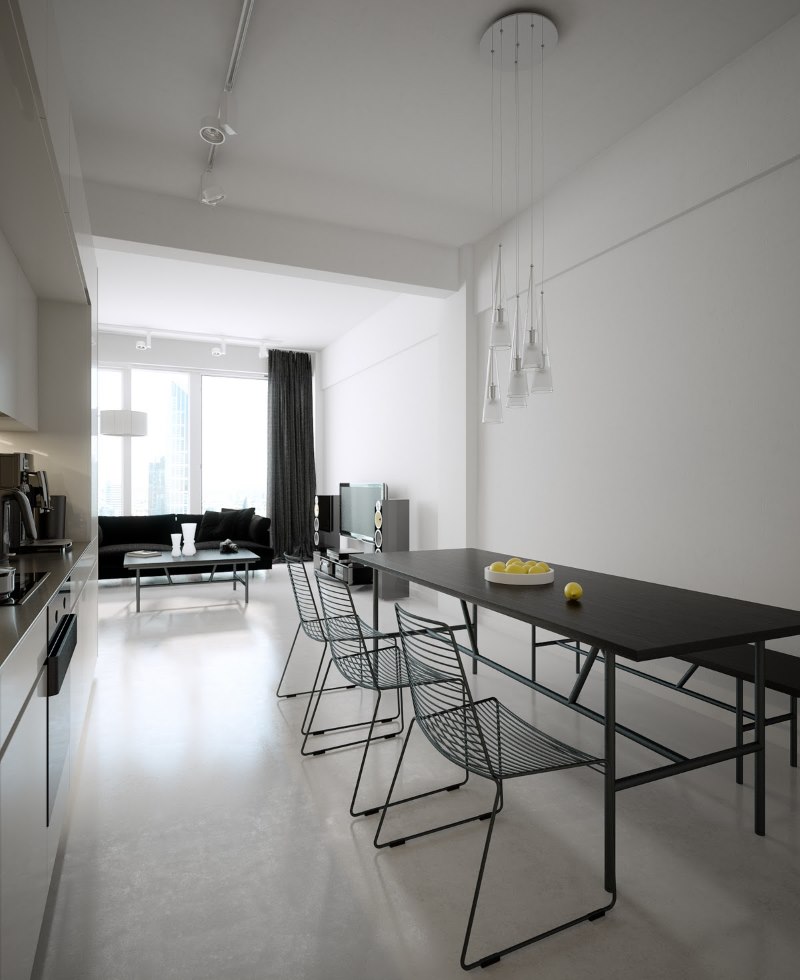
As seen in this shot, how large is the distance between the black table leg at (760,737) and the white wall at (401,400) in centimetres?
351

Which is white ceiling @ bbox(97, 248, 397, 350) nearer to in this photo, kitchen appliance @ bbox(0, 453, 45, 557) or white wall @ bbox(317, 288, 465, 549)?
white wall @ bbox(317, 288, 465, 549)

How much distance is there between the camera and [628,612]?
2.30m

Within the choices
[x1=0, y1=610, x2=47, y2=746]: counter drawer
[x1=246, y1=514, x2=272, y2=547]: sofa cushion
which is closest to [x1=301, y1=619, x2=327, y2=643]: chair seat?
[x1=0, y1=610, x2=47, y2=746]: counter drawer

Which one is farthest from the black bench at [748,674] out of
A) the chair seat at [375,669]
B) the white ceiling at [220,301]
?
the white ceiling at [220,301]

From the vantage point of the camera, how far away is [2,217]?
8.12 feet

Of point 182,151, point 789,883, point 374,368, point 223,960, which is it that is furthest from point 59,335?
point 374,368

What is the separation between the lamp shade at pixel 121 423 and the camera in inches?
286

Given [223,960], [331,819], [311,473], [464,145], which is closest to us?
[223,960]

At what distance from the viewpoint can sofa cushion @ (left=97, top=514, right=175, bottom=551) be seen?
7957mm

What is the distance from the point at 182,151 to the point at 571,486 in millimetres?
3286

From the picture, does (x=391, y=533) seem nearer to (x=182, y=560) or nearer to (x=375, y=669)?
(x=182, y=560)

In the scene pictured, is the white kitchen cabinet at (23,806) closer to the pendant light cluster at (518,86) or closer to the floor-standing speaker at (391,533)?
the pendant light cluster at (518,86)

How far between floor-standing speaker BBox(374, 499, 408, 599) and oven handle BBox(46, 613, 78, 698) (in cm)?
445

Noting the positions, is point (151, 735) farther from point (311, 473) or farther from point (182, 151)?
point (311, 473)
